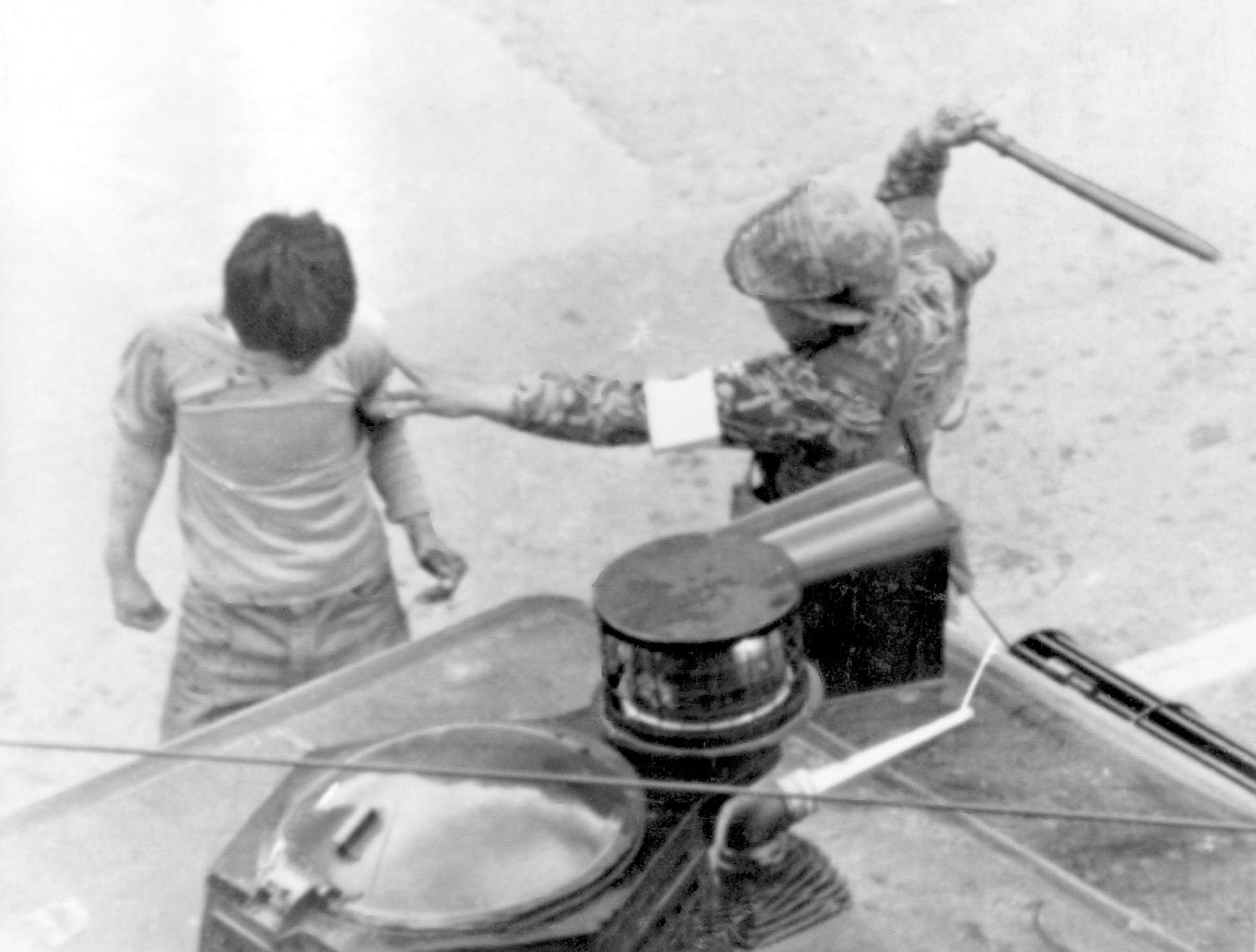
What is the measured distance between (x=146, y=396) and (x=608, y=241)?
10.2 ft

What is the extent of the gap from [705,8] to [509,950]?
5.37 metres

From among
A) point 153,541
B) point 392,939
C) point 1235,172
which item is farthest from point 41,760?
point 1235,172

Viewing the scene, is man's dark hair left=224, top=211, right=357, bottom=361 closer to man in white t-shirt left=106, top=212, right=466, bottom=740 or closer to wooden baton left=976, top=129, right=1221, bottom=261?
man in white t-shirt left=106, top=212, right=466, bottom=740

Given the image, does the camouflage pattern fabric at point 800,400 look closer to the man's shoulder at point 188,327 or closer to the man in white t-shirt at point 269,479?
the man in white t-shirt at point 269,479

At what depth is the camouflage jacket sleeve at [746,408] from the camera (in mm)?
2738

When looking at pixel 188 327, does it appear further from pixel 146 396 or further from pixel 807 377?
pixel 807 377

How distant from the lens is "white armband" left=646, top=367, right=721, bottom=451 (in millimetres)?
2729

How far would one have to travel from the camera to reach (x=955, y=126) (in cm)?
322

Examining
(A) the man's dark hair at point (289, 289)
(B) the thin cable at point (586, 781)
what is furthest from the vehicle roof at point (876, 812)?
(A) the man's dark hair at point (289, 289)

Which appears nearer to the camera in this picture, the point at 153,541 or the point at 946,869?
the point at 946,869

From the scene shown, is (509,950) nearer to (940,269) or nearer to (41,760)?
(940,269)

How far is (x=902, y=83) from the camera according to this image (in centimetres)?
626

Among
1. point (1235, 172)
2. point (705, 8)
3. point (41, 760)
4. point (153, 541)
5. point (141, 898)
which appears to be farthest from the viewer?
point (705, 8)

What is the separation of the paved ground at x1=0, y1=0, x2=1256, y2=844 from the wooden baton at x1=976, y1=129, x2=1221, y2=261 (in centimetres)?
131
